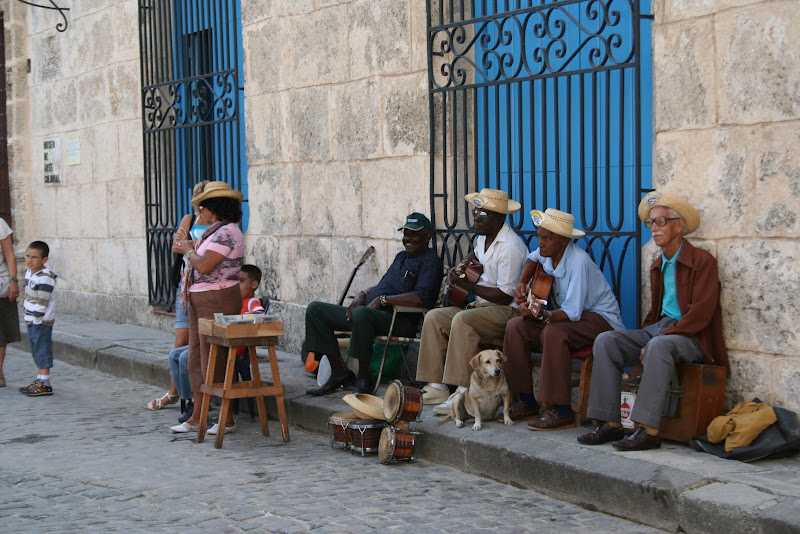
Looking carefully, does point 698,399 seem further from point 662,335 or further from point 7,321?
point 7,321

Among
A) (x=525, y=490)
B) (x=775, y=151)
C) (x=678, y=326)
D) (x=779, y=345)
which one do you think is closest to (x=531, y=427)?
(x=525, y=490)

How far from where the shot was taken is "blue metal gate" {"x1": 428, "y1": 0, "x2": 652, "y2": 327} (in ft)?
22.3

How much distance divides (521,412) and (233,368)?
186cm

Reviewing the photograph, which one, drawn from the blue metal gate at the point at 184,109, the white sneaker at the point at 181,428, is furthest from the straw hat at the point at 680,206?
the blue metal gate at the point at 184,109

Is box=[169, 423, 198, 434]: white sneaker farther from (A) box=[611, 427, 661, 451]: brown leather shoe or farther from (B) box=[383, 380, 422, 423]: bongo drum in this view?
(A) box=[611, 427, 661, 451]: brown leather shoe

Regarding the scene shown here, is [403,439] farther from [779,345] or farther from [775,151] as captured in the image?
[775,151]

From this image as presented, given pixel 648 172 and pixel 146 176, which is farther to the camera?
pixel 146 176

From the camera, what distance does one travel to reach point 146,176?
12.0 m

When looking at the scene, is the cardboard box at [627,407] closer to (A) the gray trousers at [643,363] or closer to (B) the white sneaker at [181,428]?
(A) the gray trousers at [643,363]

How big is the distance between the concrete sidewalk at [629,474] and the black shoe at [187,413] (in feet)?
2.75

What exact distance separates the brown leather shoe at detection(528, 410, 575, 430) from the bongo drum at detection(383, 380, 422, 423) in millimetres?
692

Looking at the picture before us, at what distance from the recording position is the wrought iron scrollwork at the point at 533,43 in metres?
6.89

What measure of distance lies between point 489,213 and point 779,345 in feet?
7.21

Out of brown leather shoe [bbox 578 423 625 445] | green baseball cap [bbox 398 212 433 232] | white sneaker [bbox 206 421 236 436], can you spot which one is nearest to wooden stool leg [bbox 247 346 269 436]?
white sneaker [bbox 206 421 236 436]
